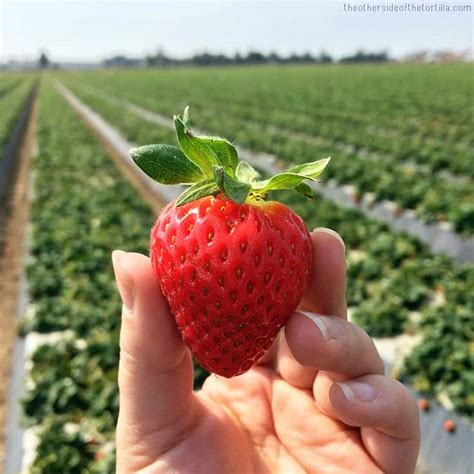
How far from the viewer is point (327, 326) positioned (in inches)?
62.3

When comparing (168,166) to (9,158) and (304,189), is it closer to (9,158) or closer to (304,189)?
(304,189)

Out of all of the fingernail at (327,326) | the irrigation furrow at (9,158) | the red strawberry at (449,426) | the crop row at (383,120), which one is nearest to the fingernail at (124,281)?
the fingernail at (327,326)

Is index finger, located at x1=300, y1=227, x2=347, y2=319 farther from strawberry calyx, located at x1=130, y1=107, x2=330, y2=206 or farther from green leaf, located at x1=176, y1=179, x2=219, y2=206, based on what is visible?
green leaf, located at x1=176, y1=179, x2=219, y2=206

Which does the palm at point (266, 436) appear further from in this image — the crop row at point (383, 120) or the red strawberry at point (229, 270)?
the crop row at point (383, 120)

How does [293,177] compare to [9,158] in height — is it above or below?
above

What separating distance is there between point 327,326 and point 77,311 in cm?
439

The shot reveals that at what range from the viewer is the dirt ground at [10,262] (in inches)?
209

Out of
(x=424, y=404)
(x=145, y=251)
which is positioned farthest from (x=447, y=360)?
(x=145, y=251)

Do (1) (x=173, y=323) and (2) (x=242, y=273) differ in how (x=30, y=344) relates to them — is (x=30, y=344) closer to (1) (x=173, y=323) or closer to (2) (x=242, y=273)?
(1) (x=173, y=323)

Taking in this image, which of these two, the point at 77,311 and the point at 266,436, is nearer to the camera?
the point at 266,436

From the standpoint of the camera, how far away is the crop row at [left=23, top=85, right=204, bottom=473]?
388 cm

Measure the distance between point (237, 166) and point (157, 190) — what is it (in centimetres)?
885

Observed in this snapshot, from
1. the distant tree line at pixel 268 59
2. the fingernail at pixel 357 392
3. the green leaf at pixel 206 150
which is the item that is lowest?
the distant tree line at pixel 268 59

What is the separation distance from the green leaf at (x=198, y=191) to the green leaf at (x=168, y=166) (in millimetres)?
36
